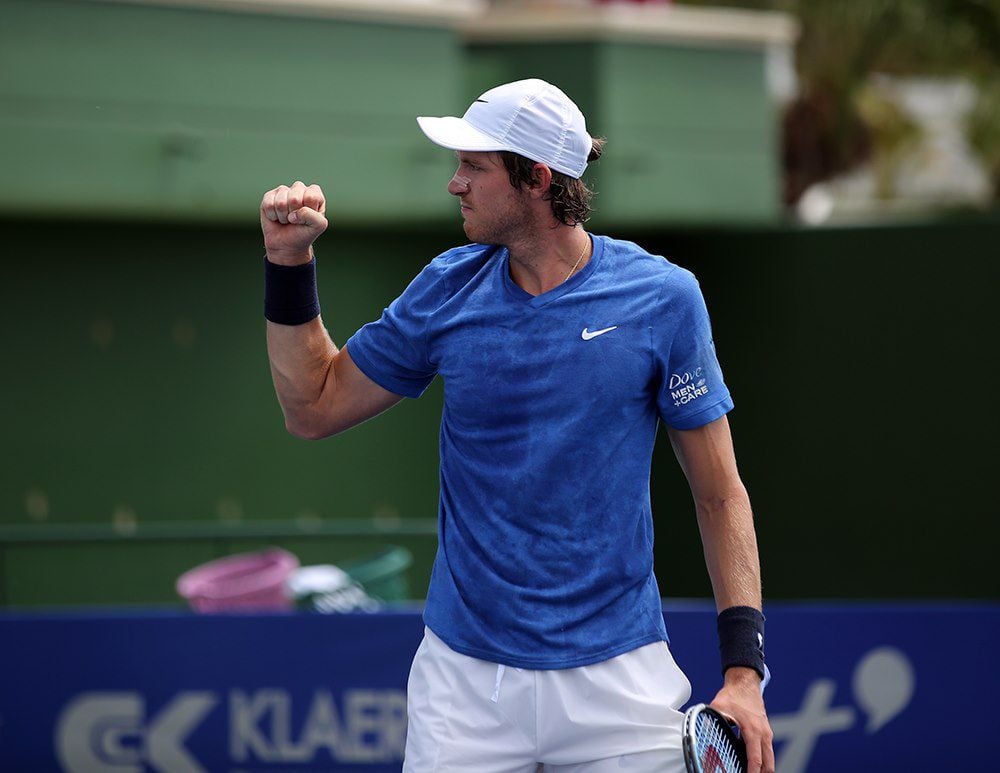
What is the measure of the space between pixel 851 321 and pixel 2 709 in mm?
5984

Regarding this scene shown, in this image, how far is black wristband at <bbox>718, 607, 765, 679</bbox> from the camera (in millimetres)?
3289

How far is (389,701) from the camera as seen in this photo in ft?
21.4

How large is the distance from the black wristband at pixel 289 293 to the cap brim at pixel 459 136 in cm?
34

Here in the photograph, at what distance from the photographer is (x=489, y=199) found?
333cm

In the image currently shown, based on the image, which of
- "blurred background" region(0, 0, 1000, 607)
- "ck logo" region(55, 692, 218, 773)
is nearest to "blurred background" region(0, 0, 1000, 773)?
"blurred background" region(0, 0, 1000, 607)

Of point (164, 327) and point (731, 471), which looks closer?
point (731, 471)

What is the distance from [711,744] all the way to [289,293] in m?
1.15

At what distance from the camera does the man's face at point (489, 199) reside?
3.33m

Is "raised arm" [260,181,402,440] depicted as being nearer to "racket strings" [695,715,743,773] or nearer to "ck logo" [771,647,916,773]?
"racket strings" [695,715,743,773]

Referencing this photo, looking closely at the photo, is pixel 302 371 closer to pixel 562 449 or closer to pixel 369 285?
pixel 562 449

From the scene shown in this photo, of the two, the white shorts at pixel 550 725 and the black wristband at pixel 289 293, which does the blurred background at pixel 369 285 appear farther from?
the white shorts at pixel 550 725

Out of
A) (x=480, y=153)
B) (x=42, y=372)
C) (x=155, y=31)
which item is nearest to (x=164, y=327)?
(x=42, y=372)

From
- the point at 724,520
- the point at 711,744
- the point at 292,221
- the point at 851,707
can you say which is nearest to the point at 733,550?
Result: the point at 724,520

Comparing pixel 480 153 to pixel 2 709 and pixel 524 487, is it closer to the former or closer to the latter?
pixel 524 487
